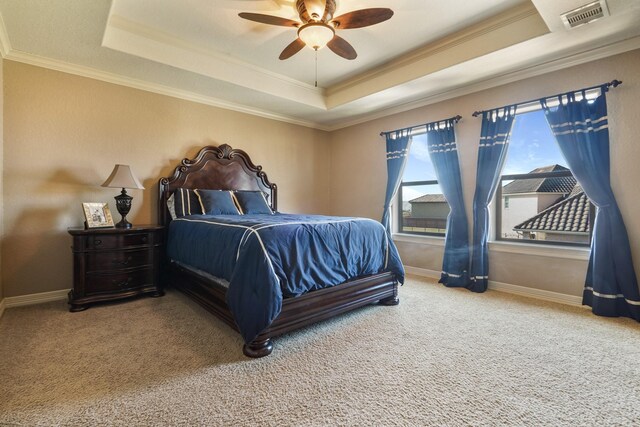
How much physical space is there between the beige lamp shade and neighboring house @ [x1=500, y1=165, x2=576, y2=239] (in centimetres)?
420

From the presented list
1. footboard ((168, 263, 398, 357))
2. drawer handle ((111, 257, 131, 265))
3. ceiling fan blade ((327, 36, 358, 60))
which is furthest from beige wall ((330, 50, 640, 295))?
drawer handle ((111, 257, 131, 265))

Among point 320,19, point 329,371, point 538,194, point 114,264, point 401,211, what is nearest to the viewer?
point 329,371

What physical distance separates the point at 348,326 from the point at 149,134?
3.20 meters

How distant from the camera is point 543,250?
3.21 metres

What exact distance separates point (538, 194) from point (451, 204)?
35.6 inches

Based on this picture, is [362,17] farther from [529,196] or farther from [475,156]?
[529,196]

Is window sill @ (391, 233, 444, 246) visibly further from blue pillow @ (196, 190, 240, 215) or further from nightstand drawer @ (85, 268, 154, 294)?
nightstand drawer @ (85, 268, 154, 294)

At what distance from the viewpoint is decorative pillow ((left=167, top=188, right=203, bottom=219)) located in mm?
3623

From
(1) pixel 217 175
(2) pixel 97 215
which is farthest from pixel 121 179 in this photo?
(1) pixel 217 175

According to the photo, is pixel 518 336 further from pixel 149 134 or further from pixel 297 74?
pixel 149 134

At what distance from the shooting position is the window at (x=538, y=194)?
10.3 ft

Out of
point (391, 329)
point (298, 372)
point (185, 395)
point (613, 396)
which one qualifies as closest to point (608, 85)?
point (613, 396)

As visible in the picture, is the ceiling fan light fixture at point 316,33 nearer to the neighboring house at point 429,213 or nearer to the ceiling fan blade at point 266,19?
the ceiling fan blade at point 266,19

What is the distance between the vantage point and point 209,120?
415 cm
